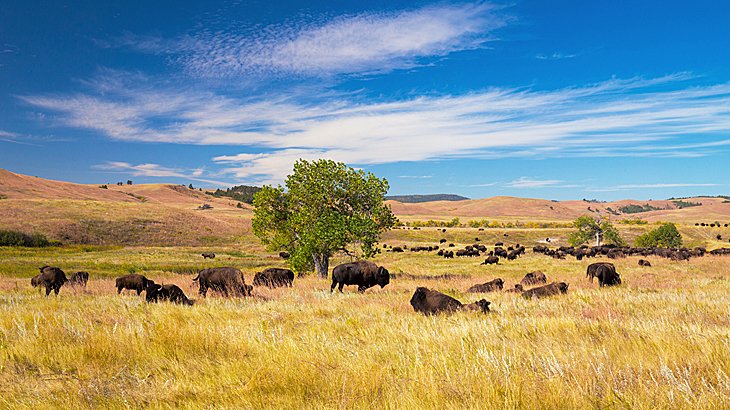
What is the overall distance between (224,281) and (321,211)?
11.5 m

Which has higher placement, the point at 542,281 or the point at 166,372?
the point at 166,372

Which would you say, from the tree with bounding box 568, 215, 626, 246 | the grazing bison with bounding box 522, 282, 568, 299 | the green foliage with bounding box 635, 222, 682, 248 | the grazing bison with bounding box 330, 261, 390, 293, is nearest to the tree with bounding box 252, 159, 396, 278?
the grazing bison with bounding box 330, 261, 390, 293

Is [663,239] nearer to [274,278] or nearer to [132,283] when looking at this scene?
[274,278]

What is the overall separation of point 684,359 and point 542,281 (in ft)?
63.8

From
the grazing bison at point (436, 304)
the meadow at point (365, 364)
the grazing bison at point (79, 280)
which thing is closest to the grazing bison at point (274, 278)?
the grazing bison at point (79, 280)

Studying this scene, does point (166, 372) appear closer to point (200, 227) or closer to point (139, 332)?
point (139, 332)

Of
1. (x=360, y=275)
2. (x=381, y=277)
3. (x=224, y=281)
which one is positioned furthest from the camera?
(x=360, y=275)

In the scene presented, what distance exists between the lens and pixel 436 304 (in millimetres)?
11281

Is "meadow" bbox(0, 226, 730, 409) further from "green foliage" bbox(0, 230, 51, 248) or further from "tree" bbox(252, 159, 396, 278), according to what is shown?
"green foliage" bbox(0, 230, 51, 248)

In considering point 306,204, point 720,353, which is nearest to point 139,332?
point 720,353

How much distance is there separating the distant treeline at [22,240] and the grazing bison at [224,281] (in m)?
57.1

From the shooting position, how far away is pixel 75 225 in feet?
238

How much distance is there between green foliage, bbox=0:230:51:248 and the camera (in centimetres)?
5691

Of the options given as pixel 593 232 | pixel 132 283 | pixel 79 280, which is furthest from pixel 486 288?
pixel 593 232
